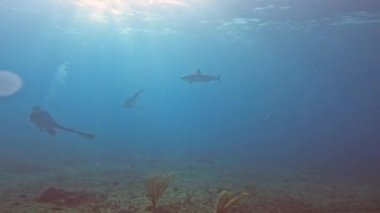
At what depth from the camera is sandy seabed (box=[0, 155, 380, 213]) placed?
9.58 m

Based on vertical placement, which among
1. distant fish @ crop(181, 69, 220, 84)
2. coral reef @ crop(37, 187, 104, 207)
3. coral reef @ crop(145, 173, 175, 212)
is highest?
distant fish @ crop(181, 69, 220, 84)

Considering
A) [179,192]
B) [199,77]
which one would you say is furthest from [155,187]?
[199,77]

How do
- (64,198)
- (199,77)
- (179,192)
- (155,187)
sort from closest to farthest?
(155,187), (64,198), (179,192), (199,77)

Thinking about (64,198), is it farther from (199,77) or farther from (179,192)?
(199,77)

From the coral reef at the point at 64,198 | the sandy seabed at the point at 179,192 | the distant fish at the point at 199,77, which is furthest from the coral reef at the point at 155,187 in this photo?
the distant fish at the point at 199,77

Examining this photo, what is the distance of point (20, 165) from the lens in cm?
1817

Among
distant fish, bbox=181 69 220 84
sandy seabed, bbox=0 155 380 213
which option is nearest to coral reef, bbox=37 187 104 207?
sandy seabed, bbox=0 155 380 213

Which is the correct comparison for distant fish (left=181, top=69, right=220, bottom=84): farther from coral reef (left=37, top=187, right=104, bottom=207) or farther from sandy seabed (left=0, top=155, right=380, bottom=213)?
coral reef (left=37, top=187, right=104, bottom=207)

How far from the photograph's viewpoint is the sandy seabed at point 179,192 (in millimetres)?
9578

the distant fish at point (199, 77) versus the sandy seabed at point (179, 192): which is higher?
the distant fish at point (199, 77)

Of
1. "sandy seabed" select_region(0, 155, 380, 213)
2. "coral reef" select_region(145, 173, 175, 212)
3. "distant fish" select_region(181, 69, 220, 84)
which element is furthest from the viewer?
"distant fish" select_region(181, 69, 220, 84)

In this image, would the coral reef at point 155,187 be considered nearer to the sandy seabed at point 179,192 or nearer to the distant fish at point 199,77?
the sandy seabed at point 179,192

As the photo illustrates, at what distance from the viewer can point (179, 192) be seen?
1148 cm

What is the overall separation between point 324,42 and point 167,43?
20.4 metres
